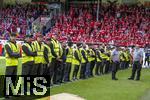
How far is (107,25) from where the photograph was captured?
43438mm

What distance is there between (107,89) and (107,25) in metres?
23.9

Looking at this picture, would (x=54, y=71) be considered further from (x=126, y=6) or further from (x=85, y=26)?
(x=126, y=6)

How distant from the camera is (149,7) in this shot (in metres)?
45.8

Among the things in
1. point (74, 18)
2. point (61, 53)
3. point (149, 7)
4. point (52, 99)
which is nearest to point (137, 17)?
point (149, 7)

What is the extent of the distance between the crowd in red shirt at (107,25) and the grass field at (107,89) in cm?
1548

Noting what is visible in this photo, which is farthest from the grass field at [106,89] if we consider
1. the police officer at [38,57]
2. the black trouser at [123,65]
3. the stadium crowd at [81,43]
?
the black trouser at [123,65]

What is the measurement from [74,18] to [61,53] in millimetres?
26621

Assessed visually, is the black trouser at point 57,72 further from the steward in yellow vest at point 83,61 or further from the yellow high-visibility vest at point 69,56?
the steward in yellow vest at point 83,61

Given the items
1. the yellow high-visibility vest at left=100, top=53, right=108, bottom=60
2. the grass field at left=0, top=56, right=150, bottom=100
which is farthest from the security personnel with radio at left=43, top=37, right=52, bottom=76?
the yellow high-visibility vest at left=100, top=53, right=108, bottom=60

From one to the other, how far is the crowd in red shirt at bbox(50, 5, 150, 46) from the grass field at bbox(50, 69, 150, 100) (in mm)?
15480

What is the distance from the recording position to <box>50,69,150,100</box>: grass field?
1786cm

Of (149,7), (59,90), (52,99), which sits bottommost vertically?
(59,90)

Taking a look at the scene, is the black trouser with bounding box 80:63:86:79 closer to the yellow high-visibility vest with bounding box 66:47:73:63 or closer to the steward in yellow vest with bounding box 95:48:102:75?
the yellow high-visibility vest with bounding box 66:47:73:63

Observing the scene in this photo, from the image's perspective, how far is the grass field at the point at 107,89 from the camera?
58.6 feet
